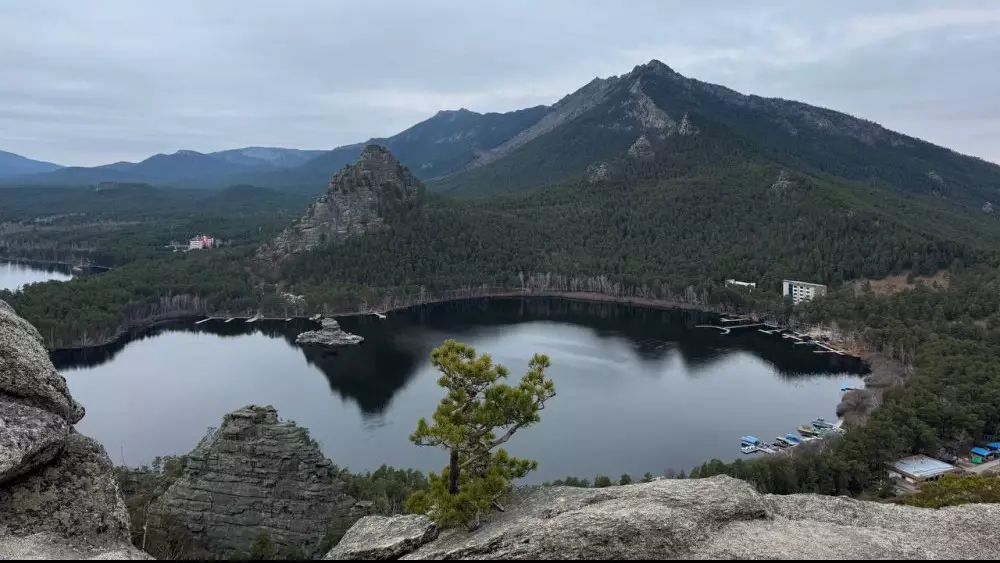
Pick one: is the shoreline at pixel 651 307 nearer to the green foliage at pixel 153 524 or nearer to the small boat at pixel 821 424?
the small boat at pixel 821 424

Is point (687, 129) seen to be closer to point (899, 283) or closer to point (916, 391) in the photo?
point (899, 283)

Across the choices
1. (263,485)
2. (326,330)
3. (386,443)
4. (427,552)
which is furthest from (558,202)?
(427,552)

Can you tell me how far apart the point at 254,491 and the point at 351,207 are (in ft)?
388

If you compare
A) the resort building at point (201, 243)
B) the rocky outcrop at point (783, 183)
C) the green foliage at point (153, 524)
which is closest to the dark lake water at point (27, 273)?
the resort building at point (201, 243)

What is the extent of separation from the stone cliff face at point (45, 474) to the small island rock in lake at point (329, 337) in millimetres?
70415

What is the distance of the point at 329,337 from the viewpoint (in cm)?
8619

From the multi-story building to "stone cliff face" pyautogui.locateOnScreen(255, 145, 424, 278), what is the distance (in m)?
80.3

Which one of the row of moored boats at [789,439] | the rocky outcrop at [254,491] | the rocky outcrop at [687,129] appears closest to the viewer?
the rocky outcrop at [254,491]

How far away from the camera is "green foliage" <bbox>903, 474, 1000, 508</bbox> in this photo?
20203 mm

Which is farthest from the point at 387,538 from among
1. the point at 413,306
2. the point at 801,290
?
the point at 801,290

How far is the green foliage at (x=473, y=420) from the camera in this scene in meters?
15.7

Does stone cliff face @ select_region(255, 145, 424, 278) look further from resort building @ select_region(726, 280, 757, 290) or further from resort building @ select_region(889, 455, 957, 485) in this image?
resort building @ select_region(889, 455, 957, 485)

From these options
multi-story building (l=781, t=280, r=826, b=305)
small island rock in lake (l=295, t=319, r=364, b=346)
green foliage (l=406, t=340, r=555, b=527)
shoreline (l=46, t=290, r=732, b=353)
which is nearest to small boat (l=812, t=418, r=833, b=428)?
green foliage (l=406, t=340, r=555, b=527)

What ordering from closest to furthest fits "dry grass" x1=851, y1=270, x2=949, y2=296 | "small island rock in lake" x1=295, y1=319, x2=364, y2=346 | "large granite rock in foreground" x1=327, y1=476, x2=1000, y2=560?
1. "large granite rock in foreground" x1=327, y1=476, x2=1000, y2=560
2. "small island rock in lake" x1=295, y1=319, x2=364, y2=346
3. "dry grass" x1=851, y1=270, x2=949, y2=296
